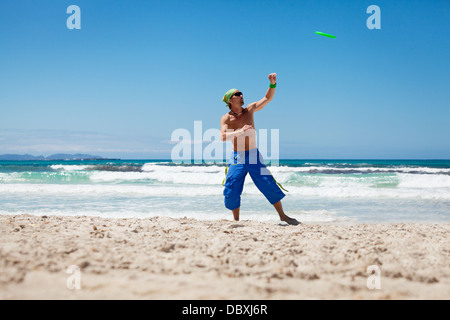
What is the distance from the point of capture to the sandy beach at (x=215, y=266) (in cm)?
205

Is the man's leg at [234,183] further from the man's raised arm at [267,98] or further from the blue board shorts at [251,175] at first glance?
the man's raised arm at [267,98]

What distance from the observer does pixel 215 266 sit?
2.41 m

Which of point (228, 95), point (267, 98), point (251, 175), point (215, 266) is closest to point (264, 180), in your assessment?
point (251, 175)

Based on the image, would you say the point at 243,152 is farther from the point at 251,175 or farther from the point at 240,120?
the point at 240,120

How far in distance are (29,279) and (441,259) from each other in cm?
301

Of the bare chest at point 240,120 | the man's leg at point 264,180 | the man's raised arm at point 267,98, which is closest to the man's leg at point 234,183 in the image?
the man's leg at point 264,180

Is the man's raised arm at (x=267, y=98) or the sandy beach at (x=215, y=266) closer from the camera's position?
the sandy beach at (x=215, y=266)

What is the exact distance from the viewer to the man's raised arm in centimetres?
439

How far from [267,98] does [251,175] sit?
3.41 ft

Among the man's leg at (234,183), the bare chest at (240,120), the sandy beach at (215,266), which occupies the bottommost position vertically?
the sandy beach at (215,266)

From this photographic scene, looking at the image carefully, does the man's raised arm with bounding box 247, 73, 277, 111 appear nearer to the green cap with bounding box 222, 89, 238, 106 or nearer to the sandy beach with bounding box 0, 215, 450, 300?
the green cap with bounding box 222, 89, 238, 106

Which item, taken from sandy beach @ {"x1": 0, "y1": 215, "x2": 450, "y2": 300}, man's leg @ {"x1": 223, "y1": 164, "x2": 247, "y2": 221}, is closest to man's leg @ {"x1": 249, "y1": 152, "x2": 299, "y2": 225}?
man's leg @ {"x1": 223, "y1": 164, "x2": 247, "y2": 221}
